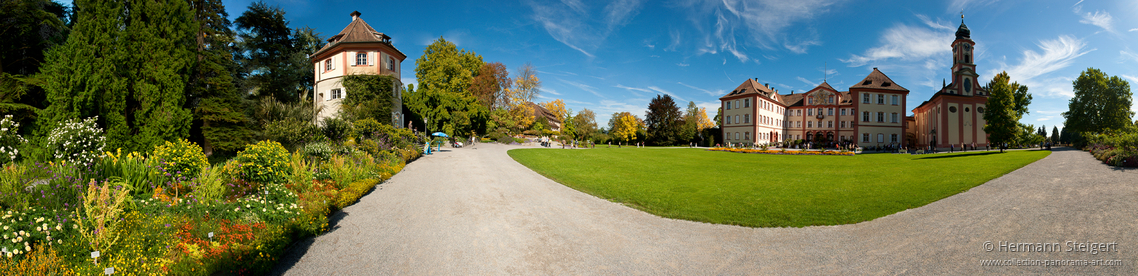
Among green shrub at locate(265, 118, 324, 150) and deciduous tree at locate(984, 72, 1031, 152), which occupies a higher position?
deciduous tree at locate(984, 72, 1031, 152)

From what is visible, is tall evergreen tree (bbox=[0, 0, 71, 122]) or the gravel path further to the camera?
tall evergreen tree (bbox=[0, 0, 71, 122])

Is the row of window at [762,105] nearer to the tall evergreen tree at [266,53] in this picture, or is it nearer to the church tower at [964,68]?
the church tower at [964,68]

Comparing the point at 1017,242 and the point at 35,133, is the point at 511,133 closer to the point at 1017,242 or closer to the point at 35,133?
the point at 35,133

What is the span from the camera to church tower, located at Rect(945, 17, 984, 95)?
3734cm

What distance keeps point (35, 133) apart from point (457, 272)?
→ 41.6 ft

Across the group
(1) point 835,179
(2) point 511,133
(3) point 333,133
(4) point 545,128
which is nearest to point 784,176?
(1) point 835,179

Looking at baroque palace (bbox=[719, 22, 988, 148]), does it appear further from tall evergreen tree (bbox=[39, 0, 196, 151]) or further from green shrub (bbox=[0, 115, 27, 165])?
green shrub (bbox=[0, 115, 27, 165])

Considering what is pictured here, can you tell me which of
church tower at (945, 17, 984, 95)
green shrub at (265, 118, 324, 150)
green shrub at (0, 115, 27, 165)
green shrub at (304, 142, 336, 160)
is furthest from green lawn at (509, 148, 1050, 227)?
church tower at (945, 17, 984, 95)

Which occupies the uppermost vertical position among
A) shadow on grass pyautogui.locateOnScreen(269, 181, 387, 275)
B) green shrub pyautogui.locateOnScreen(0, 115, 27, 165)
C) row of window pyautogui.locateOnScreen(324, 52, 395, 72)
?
row of window pyautogui.locateOnScreen(324, 52, 395, 72)

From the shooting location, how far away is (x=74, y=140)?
28.5 ft

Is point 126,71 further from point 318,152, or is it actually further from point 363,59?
point 363,59

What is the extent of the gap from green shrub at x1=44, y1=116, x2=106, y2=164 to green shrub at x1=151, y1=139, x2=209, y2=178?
244 cm

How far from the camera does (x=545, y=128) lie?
5619 centimetres

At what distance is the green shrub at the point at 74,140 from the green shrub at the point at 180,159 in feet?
7.99
